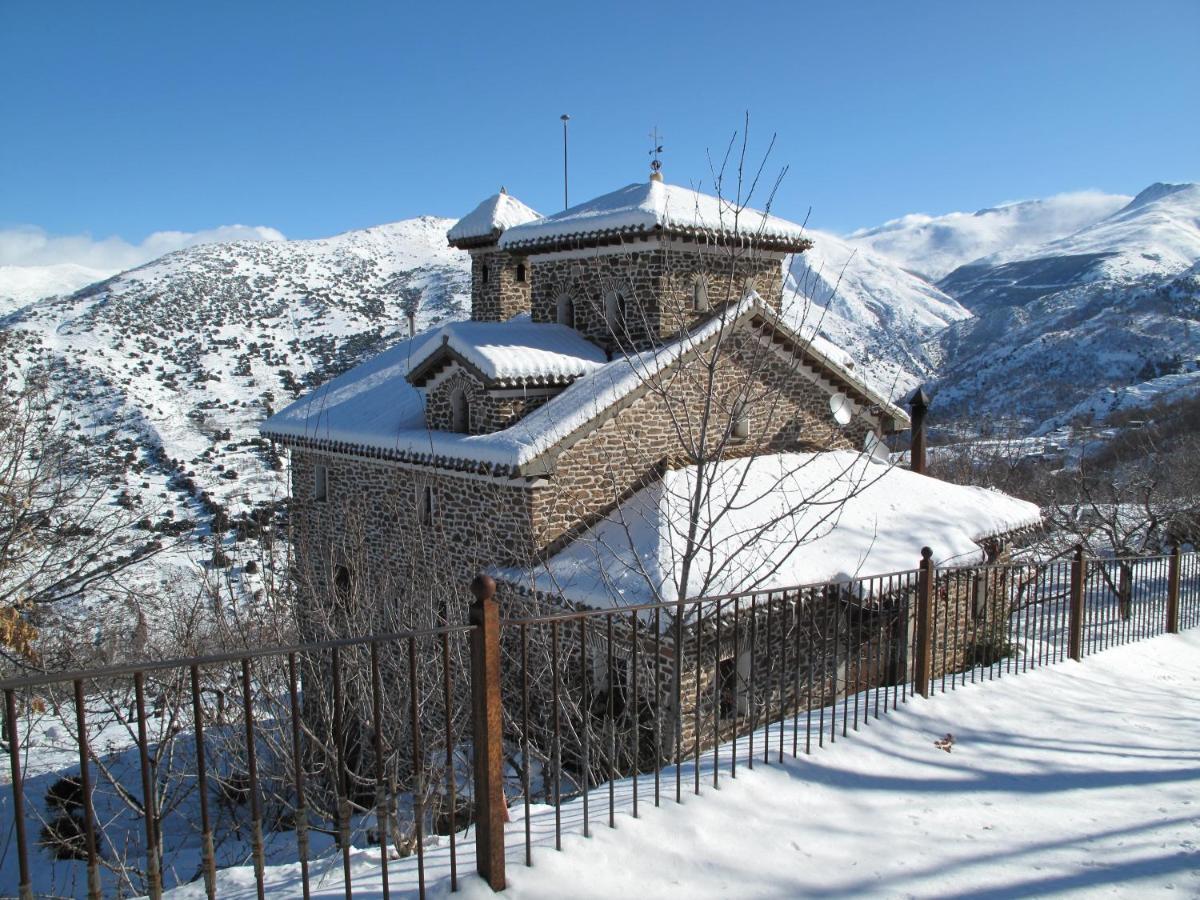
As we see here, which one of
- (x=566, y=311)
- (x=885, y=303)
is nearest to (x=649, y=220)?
(x=566, y=311)

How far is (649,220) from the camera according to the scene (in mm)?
12984

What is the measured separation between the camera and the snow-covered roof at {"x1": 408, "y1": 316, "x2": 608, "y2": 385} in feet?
39.8

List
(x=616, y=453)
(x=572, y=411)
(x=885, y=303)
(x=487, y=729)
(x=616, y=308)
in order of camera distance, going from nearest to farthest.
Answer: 1. (x=487, y=729)
2. (x=572, y=411)
3. (x=616, y=453)
4. (x=616, y=308)
5. (x=885, y=303)

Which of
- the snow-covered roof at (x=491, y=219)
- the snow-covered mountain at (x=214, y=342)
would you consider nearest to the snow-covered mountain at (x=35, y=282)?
the snow-covered mountain at (x=214, y=342)

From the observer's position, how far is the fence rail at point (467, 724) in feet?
11.6

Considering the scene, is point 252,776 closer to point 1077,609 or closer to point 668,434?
point 1077,609

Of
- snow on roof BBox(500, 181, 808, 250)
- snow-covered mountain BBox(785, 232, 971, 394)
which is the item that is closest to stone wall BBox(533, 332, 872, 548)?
snow on roof BBox(500, 181, 808, 250)

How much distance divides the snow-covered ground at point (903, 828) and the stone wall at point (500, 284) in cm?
1425

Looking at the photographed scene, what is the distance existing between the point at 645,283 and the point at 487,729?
11.1 m

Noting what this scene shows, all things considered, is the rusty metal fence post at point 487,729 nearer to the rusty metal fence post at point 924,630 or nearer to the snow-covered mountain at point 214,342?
the rusty metal fence post at point 924,630

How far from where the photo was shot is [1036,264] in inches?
5763

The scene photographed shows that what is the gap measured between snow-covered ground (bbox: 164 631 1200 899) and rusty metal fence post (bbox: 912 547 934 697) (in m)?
0.30

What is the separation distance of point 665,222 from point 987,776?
9748 millimetres

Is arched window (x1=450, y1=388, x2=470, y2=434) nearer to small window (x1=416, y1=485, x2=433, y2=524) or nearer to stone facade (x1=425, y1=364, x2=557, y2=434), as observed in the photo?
stone facade (x1=425, y1=364, x2=557, y2=434)
